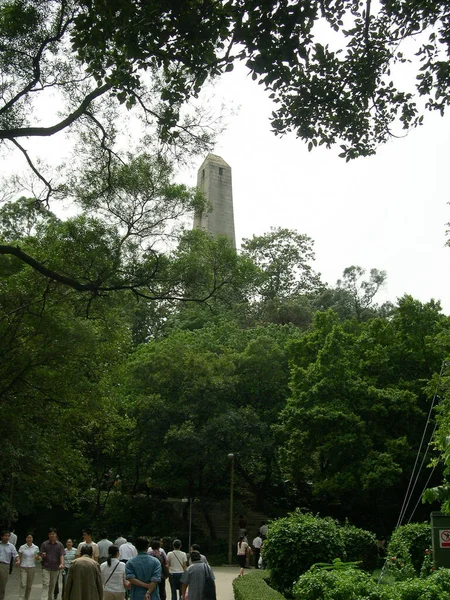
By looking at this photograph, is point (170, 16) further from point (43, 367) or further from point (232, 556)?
point (232, 556)

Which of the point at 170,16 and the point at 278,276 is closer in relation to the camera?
the point at 170,16

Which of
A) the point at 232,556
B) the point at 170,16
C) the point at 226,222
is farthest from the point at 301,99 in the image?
the point at 226,222

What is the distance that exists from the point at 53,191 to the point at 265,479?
769 inches

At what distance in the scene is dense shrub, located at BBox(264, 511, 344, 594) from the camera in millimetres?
12688

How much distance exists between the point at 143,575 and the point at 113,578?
4.33 feet

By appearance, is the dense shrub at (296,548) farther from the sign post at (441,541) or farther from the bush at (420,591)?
the bush at (420,591)

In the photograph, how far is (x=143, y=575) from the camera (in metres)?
8.13

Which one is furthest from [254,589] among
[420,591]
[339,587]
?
[420,591]

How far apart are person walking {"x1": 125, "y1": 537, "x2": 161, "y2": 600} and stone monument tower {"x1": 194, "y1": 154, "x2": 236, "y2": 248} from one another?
45.3 meters

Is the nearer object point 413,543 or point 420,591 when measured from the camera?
point 420,591

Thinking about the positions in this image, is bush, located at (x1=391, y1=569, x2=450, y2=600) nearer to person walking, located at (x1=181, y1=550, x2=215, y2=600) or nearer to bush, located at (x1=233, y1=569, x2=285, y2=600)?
person walking, located at (x1=181, y1=550, x2=215, y2=600)

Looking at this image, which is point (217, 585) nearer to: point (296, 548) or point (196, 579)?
point (296, 548)

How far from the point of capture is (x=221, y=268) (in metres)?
13.2

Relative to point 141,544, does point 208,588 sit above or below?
below
